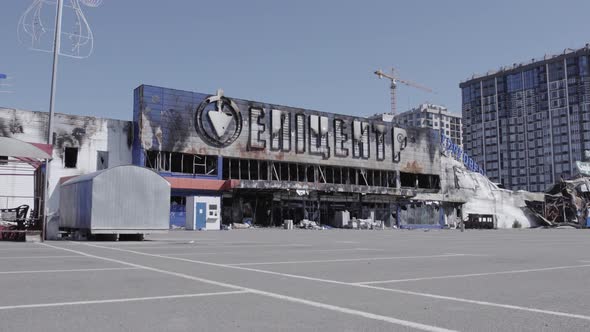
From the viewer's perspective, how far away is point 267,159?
2409 inches

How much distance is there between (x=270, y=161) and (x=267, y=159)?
756 millimetres

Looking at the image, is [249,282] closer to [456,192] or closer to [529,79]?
[456,192]

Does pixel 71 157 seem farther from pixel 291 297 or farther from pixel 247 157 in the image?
pixel 291 297

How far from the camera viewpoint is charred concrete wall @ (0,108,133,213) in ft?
157

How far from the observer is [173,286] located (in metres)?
8.28

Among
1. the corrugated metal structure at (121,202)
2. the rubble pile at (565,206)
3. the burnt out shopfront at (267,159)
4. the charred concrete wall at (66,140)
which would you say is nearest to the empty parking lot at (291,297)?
the corrugated metal structure at (121,202)

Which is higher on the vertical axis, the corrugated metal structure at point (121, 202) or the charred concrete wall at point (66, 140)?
the charred concrete wall at point (66, 140)

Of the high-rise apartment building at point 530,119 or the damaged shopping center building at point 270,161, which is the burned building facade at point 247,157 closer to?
the damaged shopping center building at point 270,161

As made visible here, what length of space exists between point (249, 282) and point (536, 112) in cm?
17675

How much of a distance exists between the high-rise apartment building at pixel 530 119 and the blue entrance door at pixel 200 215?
451 ft

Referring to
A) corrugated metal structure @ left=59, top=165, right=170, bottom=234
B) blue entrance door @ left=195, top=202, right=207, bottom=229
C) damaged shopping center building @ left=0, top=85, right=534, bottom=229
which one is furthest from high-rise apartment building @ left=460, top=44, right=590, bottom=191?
corrugated metal structure @ left=59, top=165, right=170, bottom=234

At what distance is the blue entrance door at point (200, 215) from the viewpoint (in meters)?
45.0

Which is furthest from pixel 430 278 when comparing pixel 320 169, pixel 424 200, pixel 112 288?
pixel 424 200

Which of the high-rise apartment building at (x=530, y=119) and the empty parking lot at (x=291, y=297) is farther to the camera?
the high-rise apartment building at (x=530, y=119)
